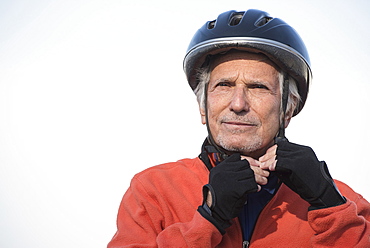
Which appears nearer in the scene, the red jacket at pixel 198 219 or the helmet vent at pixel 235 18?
the red jacket at pixel 198 219

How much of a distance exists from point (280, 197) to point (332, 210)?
1.99 ft

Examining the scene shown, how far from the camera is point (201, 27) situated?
4059 mm

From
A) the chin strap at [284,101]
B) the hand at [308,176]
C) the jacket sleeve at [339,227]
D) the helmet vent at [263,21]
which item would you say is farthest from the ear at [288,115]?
the jacket sleeve at [339,227]

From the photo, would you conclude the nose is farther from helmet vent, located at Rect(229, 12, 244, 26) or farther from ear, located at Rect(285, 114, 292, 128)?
helmet vent, located at Rect(229, 12, 244, 26)

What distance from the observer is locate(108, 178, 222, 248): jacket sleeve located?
261 centimetres

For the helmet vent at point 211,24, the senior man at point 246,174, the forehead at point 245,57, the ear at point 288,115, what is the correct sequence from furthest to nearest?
the helmet vent at point 211,24 < the ear at point 288,115 < the forehead at point 245,57 < the senior man at point 246,174

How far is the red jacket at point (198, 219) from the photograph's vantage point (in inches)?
106

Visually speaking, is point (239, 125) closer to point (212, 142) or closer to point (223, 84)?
point (212, 142)

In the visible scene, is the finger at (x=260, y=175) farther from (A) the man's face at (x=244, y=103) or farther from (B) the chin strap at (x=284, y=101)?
(B) the chin strap at (x=284, y=101)

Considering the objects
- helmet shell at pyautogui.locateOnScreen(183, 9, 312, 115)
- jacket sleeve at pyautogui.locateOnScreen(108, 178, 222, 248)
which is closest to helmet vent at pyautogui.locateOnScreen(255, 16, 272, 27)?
helmet shell at pyautogui.locateOnScreen(183, 9, 312, 115)

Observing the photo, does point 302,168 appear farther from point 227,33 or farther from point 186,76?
point 186,76

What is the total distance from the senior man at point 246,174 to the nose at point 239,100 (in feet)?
0.03

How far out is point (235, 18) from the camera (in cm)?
403

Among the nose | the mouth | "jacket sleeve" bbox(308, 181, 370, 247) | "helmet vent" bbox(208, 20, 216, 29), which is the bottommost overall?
"jacket sleeve" bbox(308, 181, 370, 247)
